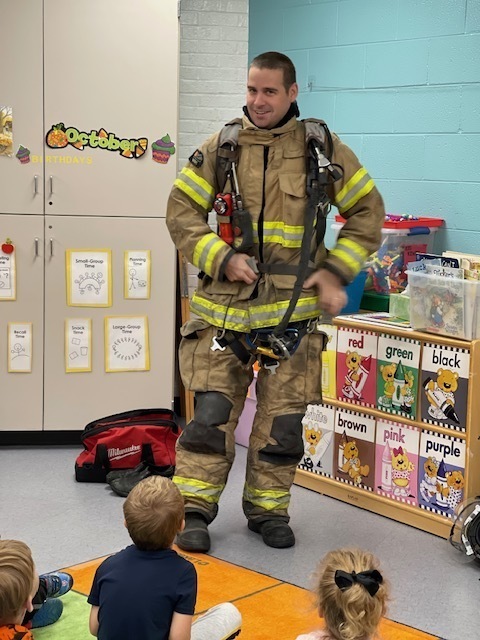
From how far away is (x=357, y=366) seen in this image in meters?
4.13

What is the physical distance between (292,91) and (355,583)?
81.1 inches

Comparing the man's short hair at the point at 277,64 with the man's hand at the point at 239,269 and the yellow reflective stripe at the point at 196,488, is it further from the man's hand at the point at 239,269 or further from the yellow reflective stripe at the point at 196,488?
the yellow reflective stripe at the point at 196,488

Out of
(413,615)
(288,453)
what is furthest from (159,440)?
(413,615)

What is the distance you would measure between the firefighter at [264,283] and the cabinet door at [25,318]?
1.25 meters

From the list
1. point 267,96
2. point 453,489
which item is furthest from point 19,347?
point 453,489

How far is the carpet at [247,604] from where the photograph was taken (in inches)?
116

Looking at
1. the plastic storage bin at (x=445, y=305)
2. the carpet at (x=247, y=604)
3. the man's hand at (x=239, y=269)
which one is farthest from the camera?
the plastic storage bin at (x=445, y=305)

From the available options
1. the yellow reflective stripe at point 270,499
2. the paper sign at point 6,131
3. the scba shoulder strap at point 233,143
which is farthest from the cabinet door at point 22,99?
the yellow reflective stripe at point 270,499

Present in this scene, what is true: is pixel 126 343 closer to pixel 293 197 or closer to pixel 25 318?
pixel 25 318

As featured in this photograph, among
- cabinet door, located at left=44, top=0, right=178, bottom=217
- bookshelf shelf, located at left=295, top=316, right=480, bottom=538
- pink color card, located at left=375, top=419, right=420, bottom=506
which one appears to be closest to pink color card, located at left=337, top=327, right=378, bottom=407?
bookshelf shelf, located at left=295, top=316, right=480, bottom=538

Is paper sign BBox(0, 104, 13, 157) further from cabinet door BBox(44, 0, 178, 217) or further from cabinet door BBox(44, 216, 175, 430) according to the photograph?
cabinet door BBox(44, 216, 175, 430)

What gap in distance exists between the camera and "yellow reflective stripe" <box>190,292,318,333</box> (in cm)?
356

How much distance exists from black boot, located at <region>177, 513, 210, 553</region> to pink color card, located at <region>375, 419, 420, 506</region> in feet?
2.74

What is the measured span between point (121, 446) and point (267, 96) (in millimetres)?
1705
